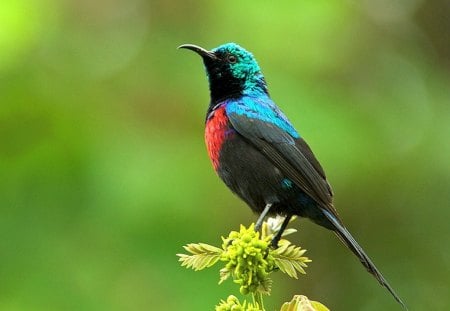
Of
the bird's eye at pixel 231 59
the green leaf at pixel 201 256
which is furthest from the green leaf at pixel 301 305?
the bird's eye at pixel 231 59

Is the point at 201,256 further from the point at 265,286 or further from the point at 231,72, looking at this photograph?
the point at 231,72

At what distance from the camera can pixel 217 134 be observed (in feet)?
11.5

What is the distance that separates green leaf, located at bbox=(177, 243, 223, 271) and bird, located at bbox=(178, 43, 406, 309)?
97 cm

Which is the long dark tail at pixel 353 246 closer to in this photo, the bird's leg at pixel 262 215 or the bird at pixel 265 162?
the bird at pixel 265 162

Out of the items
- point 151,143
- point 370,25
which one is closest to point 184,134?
point 151,143

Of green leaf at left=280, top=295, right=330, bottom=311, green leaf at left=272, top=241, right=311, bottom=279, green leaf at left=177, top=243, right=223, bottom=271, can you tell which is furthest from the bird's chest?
green leaf at left=280, top=295, right=330, bottom=311

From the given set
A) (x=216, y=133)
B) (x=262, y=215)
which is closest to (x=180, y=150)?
(x=216, y=133)

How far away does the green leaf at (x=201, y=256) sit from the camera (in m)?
2.08

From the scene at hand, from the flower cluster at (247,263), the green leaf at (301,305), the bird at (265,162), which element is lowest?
the green leaf at (301,305)

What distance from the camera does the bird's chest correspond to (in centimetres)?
348

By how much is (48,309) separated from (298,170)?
162cm

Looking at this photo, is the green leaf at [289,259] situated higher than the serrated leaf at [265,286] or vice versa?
the green leaf at [289,259]

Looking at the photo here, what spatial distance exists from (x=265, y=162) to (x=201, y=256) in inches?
52.1

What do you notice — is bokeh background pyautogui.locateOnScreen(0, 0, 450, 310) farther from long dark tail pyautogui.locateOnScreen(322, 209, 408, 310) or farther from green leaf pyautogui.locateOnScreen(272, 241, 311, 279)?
green leaf pyautogui.locateOnScreen(272, 241, 311, 279)
